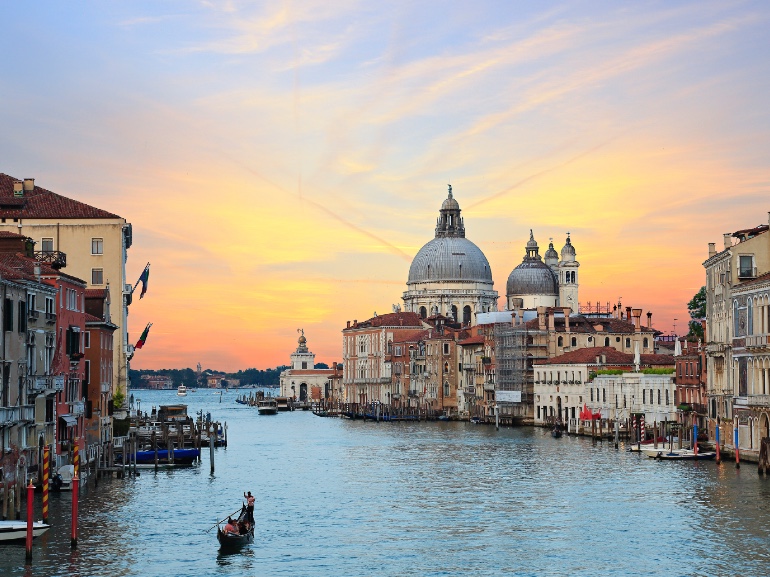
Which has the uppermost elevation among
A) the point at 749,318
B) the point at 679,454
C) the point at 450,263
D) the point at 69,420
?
the point at 450,263

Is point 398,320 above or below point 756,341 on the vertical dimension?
above

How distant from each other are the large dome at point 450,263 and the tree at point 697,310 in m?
72.9

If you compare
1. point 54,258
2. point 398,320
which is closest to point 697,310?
point 54,258

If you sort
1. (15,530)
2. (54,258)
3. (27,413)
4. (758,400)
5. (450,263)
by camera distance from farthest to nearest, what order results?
(450,263), (54,258), (758,400), (27,413), (15,530)

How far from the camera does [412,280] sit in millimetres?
163375

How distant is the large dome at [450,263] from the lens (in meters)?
160

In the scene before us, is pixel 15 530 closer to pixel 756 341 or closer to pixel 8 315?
pixel 8 315

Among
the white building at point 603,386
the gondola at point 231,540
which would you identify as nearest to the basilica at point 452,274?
the white building at point 603,386

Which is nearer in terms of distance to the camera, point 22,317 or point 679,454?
point 22,317

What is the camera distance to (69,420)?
146ft

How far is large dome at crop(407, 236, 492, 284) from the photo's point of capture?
16012 cm

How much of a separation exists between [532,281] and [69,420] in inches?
4058

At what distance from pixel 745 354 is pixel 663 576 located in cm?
2346

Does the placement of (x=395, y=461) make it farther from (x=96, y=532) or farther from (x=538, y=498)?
(x=96, y=532)
